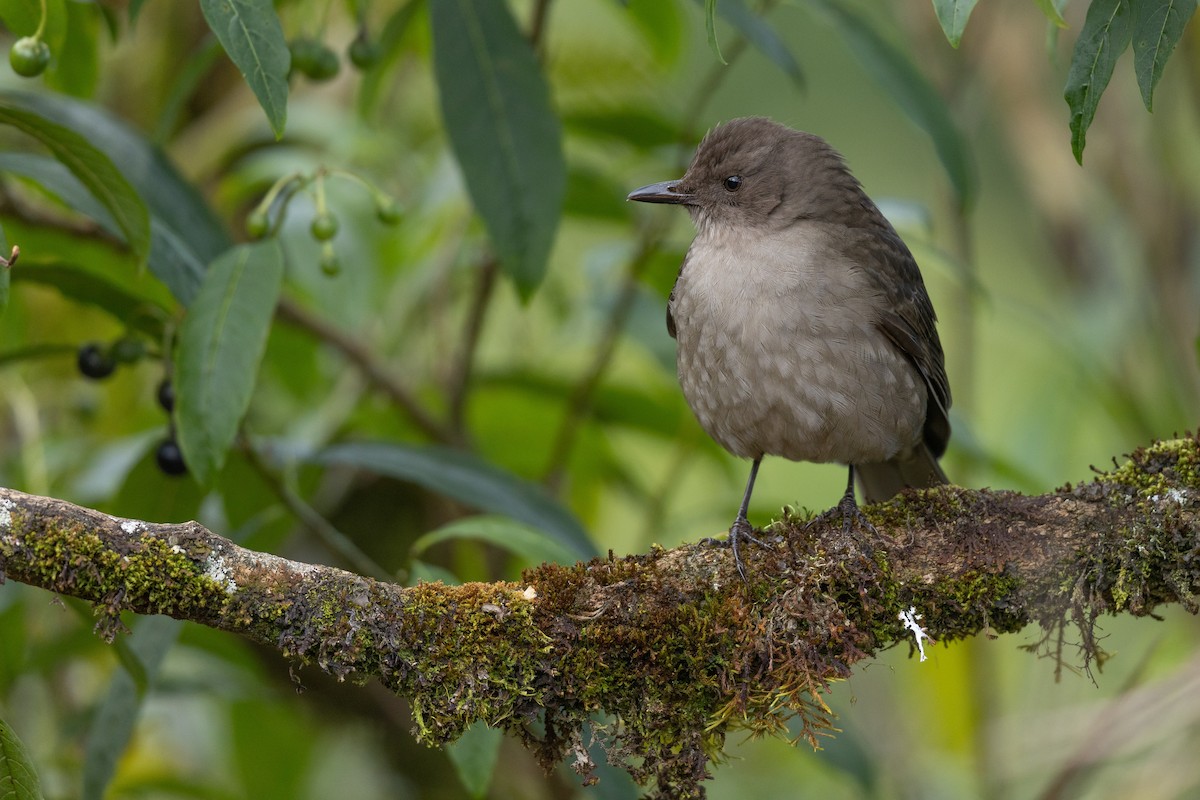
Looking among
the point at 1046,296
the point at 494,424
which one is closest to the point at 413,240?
the point at 494,424

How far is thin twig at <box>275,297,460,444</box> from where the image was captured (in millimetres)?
4449

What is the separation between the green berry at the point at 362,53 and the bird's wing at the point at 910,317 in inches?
60.9

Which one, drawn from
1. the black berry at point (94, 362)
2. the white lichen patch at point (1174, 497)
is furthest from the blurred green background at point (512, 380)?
the white lichen patch at point (1174, 497)

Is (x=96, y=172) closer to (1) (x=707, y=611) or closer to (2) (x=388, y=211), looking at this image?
(2) (x=388, y=211)

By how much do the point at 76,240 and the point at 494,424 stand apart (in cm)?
184

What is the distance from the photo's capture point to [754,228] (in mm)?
3941

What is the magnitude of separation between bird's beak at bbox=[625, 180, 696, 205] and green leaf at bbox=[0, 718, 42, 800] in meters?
2.43

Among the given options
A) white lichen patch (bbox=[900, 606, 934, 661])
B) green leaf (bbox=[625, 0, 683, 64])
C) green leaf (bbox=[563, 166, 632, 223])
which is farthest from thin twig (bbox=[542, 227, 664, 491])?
white lichen patch (bbox=[900, 606, 934, 661])

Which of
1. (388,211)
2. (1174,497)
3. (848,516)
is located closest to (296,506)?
(388,211)

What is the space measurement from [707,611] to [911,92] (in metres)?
1.83

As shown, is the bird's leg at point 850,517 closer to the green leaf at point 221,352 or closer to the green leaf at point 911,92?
the green leaf at point 911,92

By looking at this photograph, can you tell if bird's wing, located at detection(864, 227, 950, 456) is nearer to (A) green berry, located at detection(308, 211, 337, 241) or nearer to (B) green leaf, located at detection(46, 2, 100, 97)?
Answer: (A) green berry, located at detection(308, 211, 337, 241)

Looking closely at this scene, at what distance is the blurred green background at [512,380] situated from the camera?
4.28 metres

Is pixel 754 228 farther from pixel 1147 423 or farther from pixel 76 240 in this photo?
pixel 1147 423
